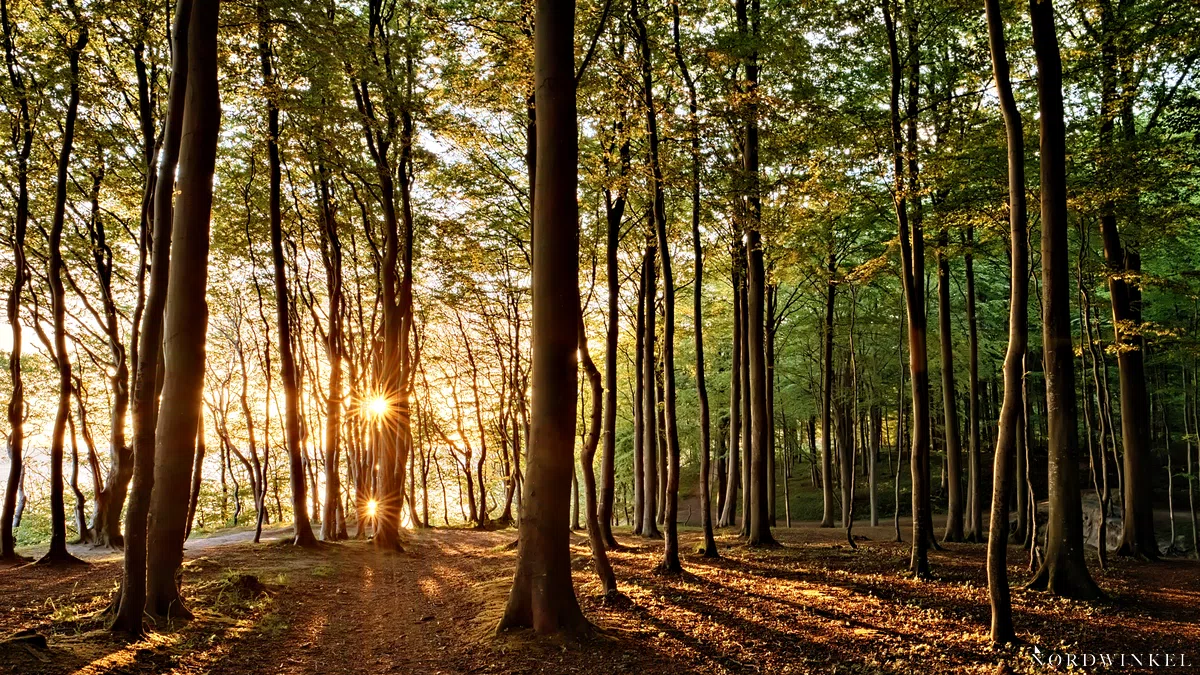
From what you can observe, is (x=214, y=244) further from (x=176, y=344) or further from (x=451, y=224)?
(x=176, y=344)

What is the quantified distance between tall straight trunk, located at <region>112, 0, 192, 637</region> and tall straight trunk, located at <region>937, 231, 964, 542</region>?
13.7 m

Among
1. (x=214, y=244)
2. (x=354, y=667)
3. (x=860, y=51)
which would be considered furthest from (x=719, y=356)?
(x=354, y=667)

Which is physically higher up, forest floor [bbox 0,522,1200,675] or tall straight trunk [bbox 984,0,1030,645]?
tall straight trunk [bbox 984,0,1030,645]

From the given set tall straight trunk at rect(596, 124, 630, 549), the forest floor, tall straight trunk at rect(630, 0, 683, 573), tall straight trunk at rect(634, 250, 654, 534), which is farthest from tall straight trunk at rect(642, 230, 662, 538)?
the forest floor

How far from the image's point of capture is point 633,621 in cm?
749

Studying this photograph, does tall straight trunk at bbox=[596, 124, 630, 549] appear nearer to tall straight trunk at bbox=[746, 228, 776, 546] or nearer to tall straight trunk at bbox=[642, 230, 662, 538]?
tall straight trunk at bbox=[642, 230, 662, 538]

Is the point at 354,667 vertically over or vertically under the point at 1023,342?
under

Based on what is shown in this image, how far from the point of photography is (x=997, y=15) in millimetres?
7285

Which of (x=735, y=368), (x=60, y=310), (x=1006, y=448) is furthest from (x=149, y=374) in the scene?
(x=735, y=368)

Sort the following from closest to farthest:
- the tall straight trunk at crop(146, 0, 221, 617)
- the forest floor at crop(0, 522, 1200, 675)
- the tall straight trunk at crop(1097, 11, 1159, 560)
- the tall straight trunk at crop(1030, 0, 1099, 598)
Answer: the forest floor at crop(0, 522, 1200, 675) → the tall straight trunk at crop(146, 0, 221, 617) → the tall straight trunk at crop(1030, 0, 1099, 598) → the tall straight trunk at crop(1097, 11, 1159, 560)

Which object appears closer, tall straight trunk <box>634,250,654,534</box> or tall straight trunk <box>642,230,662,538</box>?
tall straight trunk <box>642,230,662,538</box>

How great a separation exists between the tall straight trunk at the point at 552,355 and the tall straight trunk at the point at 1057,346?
21.7 feet

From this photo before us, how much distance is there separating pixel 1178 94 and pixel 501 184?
1494cm

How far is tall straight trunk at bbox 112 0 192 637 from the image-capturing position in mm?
6125
